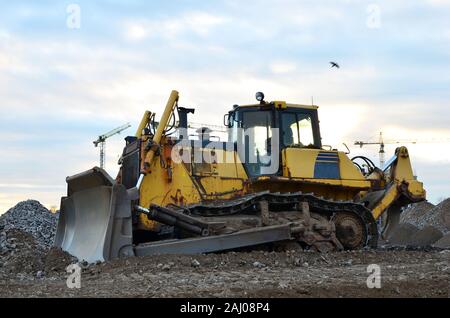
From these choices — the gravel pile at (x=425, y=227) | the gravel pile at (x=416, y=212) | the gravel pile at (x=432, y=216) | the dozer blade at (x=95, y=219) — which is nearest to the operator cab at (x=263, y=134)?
the dozer blade at (x=95, y=219)

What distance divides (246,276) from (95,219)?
3843 mm

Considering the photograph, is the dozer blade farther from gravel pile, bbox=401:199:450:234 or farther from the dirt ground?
gravel pile, bbox=401:199:450:234

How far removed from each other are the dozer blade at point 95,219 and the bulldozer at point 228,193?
0.06 feet

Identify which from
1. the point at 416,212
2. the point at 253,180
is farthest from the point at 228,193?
the point at 416,212

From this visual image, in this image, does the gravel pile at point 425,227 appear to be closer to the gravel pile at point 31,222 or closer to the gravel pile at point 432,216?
the gravel pile at point 432,216

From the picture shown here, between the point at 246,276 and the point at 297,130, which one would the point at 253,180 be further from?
the point at 246,276

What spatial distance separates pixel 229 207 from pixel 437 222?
69.7 ft

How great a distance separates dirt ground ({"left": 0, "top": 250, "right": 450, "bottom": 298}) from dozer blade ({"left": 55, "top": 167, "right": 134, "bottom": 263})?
0.51 m

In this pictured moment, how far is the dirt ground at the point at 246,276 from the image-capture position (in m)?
7.93

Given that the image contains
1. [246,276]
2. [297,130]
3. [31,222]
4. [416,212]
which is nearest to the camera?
[246,276]

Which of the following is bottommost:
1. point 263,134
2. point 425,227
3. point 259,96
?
point 425,227

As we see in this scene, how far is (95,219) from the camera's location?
1229 cm
